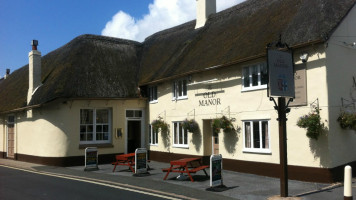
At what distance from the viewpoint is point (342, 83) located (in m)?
12.4

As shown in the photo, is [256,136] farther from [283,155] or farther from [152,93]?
[152,93]

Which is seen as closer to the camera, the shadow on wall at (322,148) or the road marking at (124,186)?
the road marking at (124,186)

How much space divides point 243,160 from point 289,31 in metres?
5.44

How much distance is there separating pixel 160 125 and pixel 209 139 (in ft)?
10.6

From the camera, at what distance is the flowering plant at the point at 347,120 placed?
11.6m

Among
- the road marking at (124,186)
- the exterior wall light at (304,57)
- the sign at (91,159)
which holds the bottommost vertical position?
the road marking at (124,186)

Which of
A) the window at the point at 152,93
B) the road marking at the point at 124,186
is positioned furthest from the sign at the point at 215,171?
the window at the point at 152,93

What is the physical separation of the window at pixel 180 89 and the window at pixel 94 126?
166 inches

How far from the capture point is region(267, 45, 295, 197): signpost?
31.3 ft

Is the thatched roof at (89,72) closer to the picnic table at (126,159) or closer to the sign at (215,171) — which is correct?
the picnic table at (126,159)

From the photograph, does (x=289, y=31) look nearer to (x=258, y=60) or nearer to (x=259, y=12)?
(x=258, y=60)

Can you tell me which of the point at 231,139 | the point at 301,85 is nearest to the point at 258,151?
the point at 231,139

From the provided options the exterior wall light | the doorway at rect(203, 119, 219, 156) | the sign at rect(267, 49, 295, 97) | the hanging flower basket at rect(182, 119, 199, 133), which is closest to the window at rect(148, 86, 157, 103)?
the hanging flower basket at rect(182, 119, 199, 133)

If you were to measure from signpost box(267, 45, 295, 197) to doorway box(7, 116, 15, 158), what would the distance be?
62.5 feet
